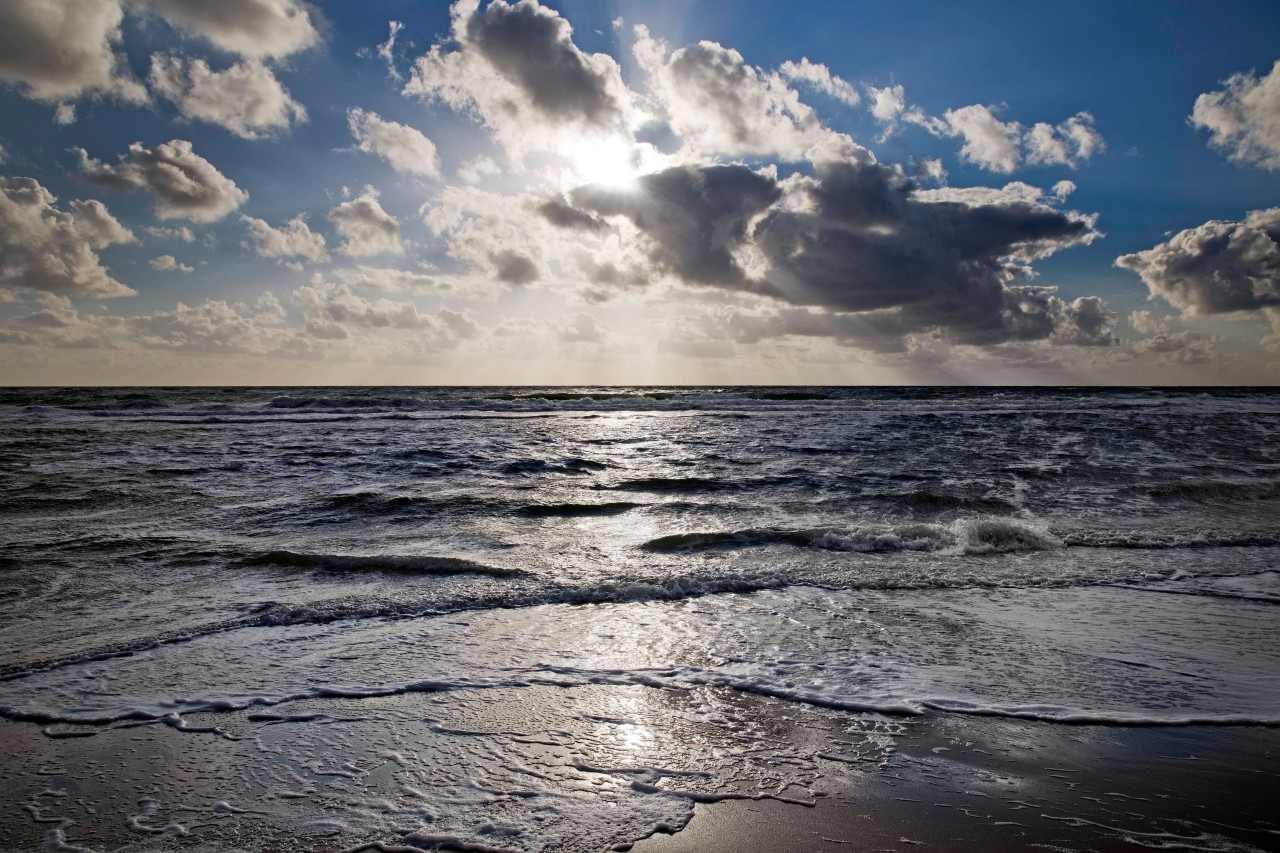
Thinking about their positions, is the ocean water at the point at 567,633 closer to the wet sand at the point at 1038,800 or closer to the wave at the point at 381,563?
the wave at the point at 381,563

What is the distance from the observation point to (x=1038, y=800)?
3.01 m

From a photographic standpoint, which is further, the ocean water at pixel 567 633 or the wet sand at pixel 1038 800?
the ocean water at pixel 567 633

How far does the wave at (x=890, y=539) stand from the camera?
8.39 meters

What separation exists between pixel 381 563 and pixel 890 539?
6142 millimetres

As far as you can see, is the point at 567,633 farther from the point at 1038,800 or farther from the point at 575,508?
the point at 575,508

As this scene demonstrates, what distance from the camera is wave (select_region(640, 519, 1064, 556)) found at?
8391 millimetres

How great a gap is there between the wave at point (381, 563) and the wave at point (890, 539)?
2158 mm


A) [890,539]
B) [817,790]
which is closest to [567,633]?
[817,790]

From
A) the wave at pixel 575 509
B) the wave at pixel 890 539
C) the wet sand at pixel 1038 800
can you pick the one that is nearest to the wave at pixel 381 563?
the wave at pixel 890 539

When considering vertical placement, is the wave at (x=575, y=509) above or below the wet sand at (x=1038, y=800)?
below

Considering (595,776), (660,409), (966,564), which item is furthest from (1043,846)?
(660,409)

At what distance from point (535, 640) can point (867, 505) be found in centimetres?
735

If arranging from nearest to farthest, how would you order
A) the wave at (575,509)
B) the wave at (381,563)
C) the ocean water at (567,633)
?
the ocean water at (567,633) → the wave at (381,563) → the wave at (575,509)

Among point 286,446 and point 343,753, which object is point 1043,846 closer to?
point 343,753
